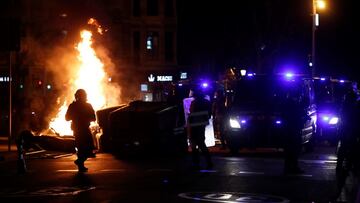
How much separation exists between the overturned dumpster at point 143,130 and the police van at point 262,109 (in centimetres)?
160

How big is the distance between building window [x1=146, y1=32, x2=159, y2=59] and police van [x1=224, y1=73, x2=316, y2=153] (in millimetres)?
34102

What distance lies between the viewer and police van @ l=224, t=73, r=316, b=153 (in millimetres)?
18594

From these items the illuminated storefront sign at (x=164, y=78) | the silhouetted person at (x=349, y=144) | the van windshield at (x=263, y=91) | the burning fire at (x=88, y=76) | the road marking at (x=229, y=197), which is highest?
the illuminated storefront sign at (x=164, y=78)

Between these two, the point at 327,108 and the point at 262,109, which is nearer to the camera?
the point at 262,109

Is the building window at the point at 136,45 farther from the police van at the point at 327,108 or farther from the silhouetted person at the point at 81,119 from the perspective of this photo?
the silhouetted person at the point at 81,119

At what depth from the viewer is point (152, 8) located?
54.3 m

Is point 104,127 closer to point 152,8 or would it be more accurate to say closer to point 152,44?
point 152,44

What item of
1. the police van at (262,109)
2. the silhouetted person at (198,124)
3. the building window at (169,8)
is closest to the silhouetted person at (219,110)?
the police van at (262,109)

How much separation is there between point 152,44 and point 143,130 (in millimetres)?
35645

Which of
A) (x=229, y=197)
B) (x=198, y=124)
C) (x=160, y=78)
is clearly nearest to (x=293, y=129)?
(x=198, y=124)

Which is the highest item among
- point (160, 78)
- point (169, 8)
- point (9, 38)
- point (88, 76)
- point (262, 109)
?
point (169, 8)

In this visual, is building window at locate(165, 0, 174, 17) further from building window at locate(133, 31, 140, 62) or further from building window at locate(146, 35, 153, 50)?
building window at locate(133, 31, 140, 62)

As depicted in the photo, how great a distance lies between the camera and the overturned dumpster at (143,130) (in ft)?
61.2

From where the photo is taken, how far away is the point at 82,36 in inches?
1055
